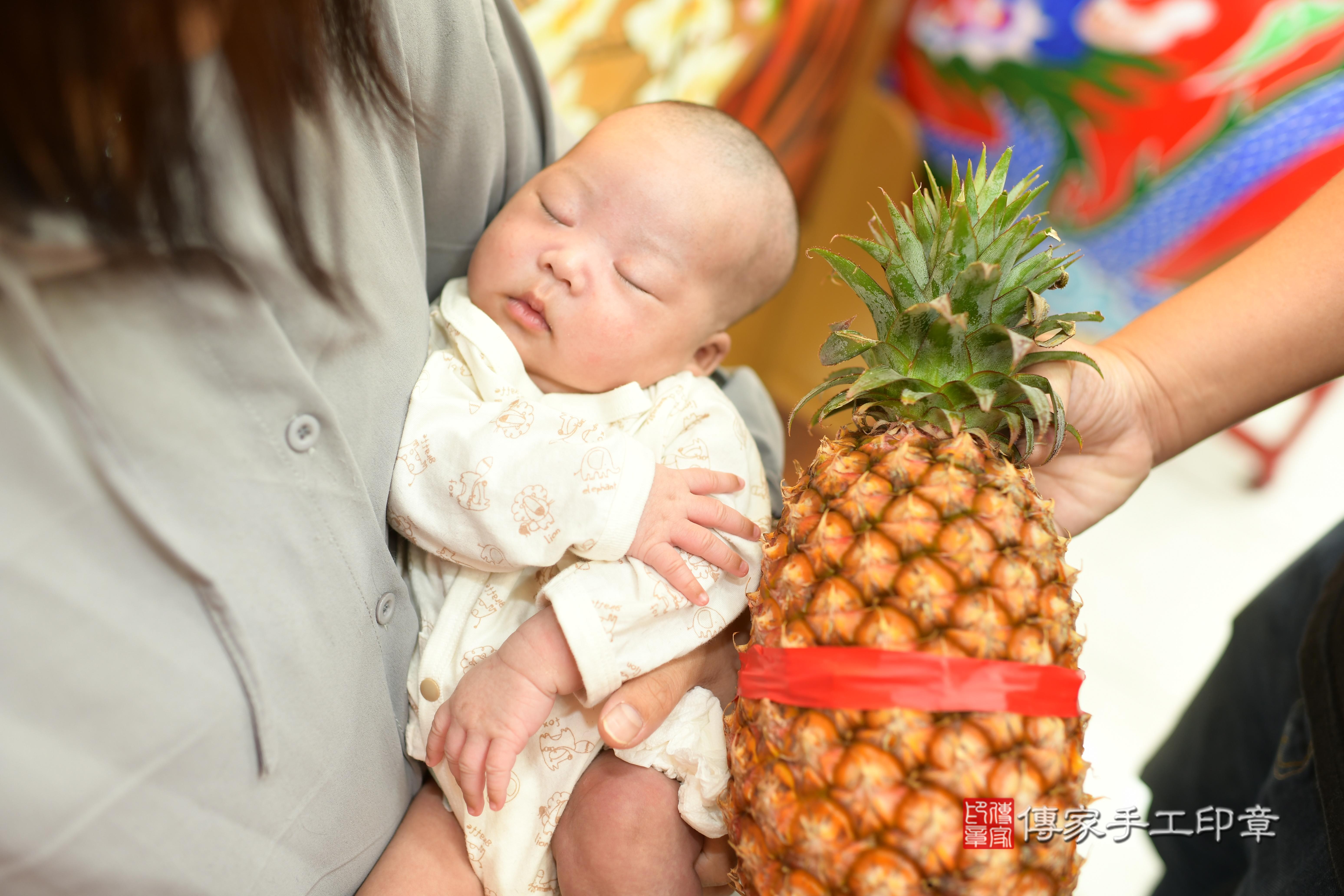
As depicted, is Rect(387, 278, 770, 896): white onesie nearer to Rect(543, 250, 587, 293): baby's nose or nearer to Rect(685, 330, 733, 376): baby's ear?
Rect(543, 250, 587, 293): baby's nose

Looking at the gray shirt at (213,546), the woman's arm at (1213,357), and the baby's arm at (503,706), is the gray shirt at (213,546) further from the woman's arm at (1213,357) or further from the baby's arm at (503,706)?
the woman's arm at (1213,357)

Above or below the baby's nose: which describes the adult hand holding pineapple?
below

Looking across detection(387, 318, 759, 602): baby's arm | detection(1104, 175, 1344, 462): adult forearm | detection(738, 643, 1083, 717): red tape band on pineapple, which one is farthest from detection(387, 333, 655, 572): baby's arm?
detection(1104, 175, 1344, 462): adult forearm

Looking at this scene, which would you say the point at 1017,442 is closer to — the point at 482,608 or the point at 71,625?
the point at 482,608

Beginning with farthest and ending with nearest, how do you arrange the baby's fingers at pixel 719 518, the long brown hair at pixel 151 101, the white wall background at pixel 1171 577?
1. the white wall background at pixel 1171 577
2. the baby's fingers at pixel 719 518
3. the long brown hair at pixel 151 101

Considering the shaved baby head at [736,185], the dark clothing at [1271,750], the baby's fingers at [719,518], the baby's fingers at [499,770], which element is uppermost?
the shaved baby head at [736,185]

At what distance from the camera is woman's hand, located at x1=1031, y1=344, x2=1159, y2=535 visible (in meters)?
1.14

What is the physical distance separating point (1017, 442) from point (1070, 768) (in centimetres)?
37

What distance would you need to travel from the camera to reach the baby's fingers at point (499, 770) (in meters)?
0.90

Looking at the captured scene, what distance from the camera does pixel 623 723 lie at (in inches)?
36.2

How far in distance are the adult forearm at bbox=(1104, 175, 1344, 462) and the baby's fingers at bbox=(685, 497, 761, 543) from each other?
0.65 m

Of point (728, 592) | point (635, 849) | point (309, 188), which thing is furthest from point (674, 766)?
point (309, 188)

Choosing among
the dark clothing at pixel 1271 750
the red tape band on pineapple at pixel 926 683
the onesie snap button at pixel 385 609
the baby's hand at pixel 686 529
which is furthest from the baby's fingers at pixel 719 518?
the dark clothing at pixel 1271 750

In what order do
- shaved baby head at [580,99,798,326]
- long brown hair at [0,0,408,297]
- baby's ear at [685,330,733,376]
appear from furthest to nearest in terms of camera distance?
baby's ear at [685,330,733,376] → shaved baby head at [580,99,798,326] → long brown hair at [0,0,408,297]
